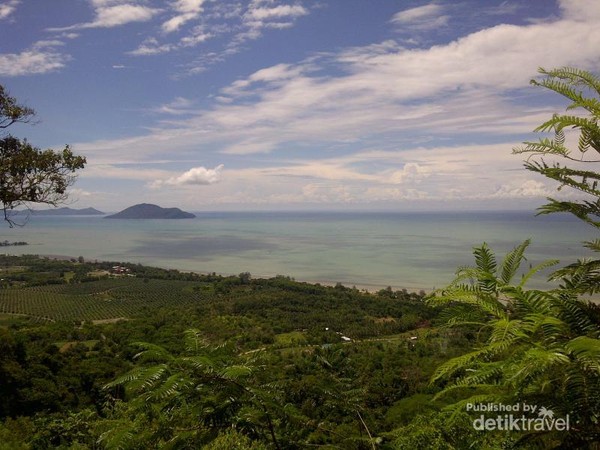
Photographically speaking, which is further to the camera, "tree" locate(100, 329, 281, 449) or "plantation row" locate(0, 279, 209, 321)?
"plantation row" locate(0, 279, 209, 321)

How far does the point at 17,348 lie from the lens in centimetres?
1578

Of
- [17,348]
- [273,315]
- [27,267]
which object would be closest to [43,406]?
[17,348]

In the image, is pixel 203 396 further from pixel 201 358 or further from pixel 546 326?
pixel 546 326

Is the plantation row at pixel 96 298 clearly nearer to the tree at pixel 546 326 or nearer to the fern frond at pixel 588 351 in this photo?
the tree at pixel 546 326

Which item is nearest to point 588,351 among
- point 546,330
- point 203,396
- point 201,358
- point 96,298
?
point 546,330

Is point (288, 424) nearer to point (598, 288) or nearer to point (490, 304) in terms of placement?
point (490, 304)

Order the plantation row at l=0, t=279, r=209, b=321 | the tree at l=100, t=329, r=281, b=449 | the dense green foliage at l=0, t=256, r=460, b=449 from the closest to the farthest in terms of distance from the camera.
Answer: the tree at l=100, t=329, r=281, b=449 → the dense green foliage at l=0, t=256, r=460, b=449 → the plantation row at l=0, t=279, r=209, b=321

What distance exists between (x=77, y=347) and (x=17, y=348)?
11.9 meters

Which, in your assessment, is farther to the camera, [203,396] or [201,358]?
[203,396]

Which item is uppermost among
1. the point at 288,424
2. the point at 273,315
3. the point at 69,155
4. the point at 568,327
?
the point at 69,155

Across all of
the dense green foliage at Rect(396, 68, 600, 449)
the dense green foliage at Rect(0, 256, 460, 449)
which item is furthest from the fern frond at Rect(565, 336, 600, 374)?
the dense green foliage at Rect(0, 256, 460, 449)

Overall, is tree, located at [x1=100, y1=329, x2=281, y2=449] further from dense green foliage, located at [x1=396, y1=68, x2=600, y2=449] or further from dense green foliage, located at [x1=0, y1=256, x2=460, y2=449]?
dense green foliage, located at [x1=396, y1=68, x2=600, y2=449]

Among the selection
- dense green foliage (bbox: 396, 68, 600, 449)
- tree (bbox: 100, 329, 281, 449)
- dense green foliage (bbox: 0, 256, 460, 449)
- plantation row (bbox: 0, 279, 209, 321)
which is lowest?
A: plantation row (bbox: 0, 279, 209, 321)

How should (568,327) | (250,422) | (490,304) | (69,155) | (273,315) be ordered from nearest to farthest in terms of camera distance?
(568,327), (490,304), (250,422), (69,155), (273,315)
